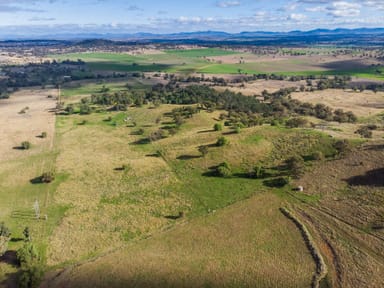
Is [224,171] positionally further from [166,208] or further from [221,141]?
[166,208]

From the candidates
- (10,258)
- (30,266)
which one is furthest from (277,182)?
(10,258)

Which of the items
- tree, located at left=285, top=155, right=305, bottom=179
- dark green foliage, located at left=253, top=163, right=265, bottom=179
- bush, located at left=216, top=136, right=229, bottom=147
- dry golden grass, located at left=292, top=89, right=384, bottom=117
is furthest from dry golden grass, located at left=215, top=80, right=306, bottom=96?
dark green foliage, located at left=253, top=163, right=265, bottom=179

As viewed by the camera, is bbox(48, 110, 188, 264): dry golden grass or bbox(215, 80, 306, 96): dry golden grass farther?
bbox(215, 80, 306, 96): dry golden grass

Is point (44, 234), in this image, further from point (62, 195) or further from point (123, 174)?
point (123, 174)

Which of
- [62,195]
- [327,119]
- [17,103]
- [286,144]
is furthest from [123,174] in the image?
[17,103]

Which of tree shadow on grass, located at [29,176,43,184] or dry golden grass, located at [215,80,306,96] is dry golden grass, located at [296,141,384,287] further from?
dry golden grass, located at [215,80,306,96]

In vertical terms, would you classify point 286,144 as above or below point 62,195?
above
